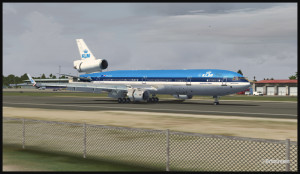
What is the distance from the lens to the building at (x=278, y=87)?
124 metres

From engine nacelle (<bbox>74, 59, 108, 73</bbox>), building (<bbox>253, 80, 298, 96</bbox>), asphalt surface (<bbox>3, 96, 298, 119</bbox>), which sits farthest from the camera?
building (<bbox>253, 80, 298, 96</bbox>)

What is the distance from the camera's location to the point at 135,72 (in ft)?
178

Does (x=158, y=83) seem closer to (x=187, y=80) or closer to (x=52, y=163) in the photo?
(x=187, y=80)

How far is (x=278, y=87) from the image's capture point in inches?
5049

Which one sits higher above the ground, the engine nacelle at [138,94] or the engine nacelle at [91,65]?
the engine nacelle at [91,65]

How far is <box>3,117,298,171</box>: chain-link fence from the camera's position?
36.2 ft

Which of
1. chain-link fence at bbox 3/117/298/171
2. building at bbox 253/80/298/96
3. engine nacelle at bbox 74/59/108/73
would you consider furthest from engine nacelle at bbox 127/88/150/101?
building at bbox 253/80/298/96

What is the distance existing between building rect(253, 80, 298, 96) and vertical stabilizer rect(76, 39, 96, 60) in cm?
7971

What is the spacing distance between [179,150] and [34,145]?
5.51 m

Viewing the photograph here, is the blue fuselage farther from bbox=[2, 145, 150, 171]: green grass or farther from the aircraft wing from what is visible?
bbox=[2, 145, 150, 171]: green grass

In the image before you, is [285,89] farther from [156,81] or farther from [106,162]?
[106,162]

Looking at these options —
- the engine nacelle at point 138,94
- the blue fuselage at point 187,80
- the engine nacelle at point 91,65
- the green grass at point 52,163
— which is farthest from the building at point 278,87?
the green grass at point 52,163

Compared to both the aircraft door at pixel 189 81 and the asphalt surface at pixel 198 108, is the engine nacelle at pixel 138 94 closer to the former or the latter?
the asphalt surface at pixel 198 108

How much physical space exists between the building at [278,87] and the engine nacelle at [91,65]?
7936cm
